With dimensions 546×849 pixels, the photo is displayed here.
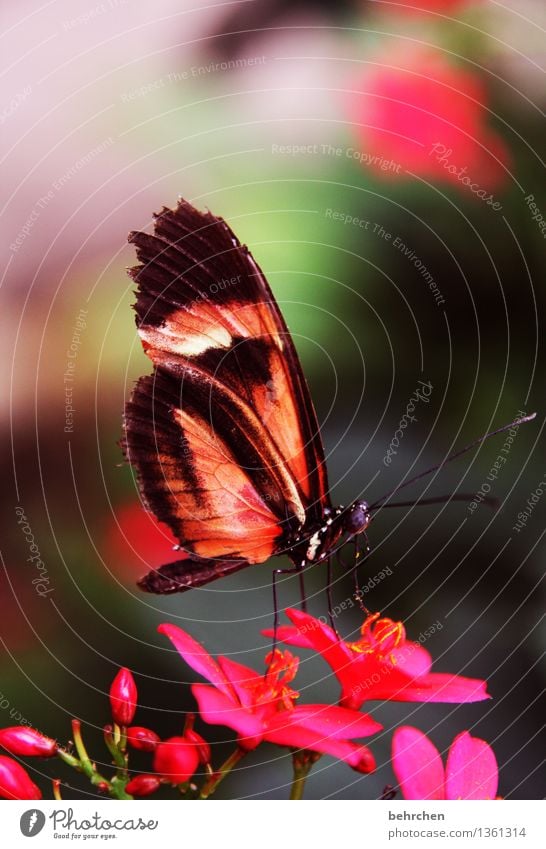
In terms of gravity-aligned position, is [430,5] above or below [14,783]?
above

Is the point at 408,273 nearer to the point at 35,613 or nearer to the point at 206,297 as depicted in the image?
the point at 206,297

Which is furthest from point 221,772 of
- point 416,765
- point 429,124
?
point 429,124

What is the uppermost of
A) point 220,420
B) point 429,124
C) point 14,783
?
point 429,124

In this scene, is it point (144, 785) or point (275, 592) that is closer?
point (144, 785)

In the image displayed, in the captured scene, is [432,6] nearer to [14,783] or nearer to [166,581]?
[166,581]

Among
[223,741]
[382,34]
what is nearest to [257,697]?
[223,741]

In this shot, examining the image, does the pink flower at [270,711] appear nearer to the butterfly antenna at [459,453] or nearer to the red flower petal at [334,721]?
the red flower petal at [334,721]
